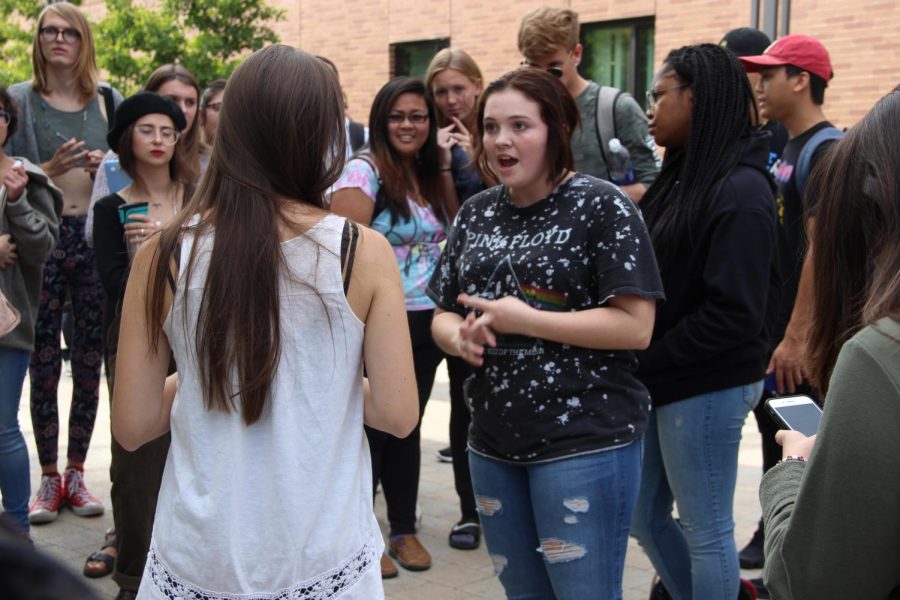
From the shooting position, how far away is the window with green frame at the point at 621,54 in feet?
44.3

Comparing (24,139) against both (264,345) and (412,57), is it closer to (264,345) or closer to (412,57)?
(264,345)

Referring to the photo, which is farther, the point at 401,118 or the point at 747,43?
the point at 747,43

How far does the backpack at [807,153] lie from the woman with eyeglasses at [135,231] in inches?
103

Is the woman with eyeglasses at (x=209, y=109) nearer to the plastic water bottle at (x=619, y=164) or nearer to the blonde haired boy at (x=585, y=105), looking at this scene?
the blonde haired boy at (x=585, y=105)

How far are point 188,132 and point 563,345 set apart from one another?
8.59 feet

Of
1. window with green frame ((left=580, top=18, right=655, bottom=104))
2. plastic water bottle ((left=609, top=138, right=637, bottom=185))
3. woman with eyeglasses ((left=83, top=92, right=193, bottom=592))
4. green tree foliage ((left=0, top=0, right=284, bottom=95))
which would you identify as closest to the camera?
Answer: woman with eyeglasses ((left=83, top=92, right=193, bottom=592))

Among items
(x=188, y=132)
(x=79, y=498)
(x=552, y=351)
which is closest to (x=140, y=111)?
(x=188, y=132)

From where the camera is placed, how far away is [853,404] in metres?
1.54

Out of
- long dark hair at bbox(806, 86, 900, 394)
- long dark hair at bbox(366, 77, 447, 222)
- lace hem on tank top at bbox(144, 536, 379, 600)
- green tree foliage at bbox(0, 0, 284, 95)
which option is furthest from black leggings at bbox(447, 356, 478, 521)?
green tree foliage at bbox(0, 0, 284, 95)

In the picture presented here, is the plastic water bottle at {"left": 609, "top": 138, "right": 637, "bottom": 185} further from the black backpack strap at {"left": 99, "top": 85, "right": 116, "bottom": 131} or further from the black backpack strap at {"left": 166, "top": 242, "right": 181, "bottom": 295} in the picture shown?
the black backpack strap at {"left": 166, "top": 242, "right": 181, "bottom": 295}

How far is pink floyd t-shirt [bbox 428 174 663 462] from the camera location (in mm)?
3012

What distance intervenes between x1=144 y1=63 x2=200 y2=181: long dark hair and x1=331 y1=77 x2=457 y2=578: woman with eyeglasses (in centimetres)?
64

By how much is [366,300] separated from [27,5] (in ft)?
45.4

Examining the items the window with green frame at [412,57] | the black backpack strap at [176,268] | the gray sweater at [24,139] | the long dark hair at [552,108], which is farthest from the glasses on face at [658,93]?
the window with green frame at [412,57]
